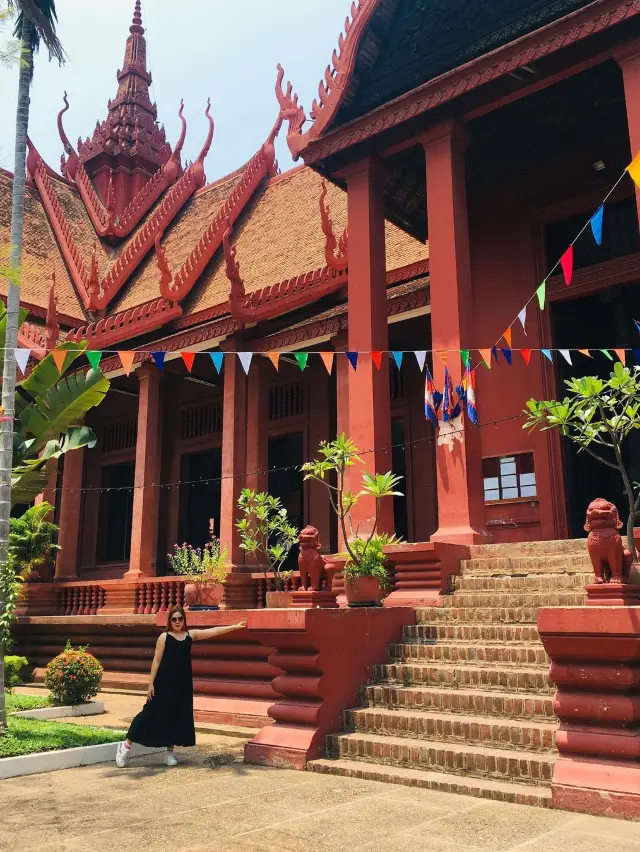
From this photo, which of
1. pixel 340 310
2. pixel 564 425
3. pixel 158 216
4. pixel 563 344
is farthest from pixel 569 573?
pixel 158 216

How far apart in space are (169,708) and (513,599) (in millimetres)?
2666

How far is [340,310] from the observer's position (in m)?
11.2

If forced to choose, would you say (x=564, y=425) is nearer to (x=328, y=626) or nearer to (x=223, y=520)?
(x=328, y=626)

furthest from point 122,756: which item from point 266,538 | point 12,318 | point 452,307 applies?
point 452,307

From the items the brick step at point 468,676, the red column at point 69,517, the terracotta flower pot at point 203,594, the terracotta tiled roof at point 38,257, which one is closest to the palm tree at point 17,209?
the terracotta flower pot at point 203,594

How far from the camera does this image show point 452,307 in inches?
322

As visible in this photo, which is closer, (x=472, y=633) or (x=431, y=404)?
(x=472, y=633)

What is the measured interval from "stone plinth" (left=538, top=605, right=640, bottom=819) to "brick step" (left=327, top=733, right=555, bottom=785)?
237 mm

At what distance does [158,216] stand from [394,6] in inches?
416

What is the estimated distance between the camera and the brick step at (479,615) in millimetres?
5762

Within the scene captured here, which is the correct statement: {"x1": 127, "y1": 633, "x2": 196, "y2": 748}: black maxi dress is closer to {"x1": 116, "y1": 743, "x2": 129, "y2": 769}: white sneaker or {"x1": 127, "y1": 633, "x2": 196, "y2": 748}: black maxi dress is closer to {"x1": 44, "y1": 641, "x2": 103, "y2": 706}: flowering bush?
{"x1": 116, "y1": 743, "x2": 129, "y2": 769}: white sneaker

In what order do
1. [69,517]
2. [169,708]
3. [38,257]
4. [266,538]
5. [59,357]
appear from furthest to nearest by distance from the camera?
1. [38,257]
2. [69,517]
3. [266,538]
4. [59,357]
5. [169,708]

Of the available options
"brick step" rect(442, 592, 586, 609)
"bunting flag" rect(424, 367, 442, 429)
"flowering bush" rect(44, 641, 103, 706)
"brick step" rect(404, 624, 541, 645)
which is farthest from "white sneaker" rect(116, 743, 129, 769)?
"bunting flag" rect(424, 367, 442, 429)

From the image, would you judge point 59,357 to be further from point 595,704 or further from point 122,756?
point 595,704
